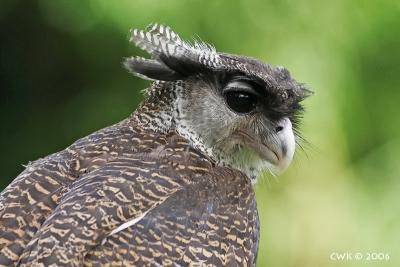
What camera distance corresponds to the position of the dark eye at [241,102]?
402 centimetres

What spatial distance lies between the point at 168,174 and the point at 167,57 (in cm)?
65

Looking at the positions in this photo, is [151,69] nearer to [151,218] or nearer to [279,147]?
[279,147]

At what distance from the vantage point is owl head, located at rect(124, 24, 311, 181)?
4.00 metres

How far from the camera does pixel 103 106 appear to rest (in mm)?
6492

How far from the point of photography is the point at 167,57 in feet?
13.4

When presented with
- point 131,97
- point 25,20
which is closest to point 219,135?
point 131,97

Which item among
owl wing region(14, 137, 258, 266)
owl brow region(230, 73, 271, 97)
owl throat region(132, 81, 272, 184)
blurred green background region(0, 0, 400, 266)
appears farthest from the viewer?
blurred green background region(0, 0, 400, 266)

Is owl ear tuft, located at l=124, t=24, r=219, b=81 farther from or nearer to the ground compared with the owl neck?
farther from the ground

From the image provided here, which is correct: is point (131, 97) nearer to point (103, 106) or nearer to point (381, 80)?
point (103, 106)

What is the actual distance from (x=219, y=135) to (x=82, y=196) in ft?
2.83

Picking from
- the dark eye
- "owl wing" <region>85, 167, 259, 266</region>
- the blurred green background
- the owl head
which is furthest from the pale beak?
the blurred green background

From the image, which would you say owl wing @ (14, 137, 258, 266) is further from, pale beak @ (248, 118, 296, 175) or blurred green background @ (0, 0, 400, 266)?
blurred green background @ (0, 0, 400, 266)

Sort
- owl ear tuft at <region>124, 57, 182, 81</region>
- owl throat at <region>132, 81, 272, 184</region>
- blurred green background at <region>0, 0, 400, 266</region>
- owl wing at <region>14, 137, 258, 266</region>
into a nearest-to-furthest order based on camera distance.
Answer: owl wing at <region>14, 137, 258, 266</region>
owl throat at <region>132, 81, 272, 184</region>
owl ear tuft at <region>124, 57, 182, 81</region>
blurred green background at <region>0, 0, 400, 266</region>

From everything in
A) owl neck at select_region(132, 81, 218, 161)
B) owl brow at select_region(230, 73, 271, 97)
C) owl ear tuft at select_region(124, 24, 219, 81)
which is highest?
owl brow at select_region(230, 73, 271, 97)
